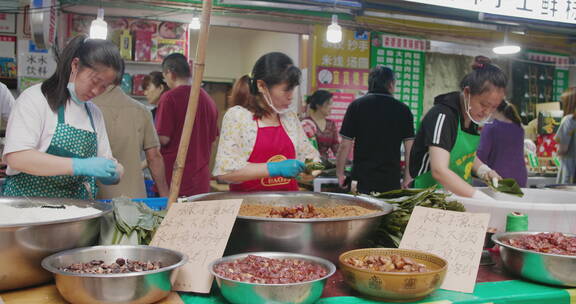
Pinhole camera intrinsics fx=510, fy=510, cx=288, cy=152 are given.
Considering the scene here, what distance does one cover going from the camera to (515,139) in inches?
168

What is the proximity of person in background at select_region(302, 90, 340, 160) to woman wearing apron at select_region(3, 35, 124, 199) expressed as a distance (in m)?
3.79

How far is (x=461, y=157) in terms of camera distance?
296 centimetres

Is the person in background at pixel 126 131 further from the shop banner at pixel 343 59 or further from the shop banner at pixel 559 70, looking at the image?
the shop banner at pixel 559 70

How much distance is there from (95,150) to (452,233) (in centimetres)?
167

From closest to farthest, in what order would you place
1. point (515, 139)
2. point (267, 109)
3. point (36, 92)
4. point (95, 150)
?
1. point (36, 92)
2. point (95, 150)
3. point (267, 109)
4. point (515, 139)

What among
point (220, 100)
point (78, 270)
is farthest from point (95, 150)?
point (220, 100)

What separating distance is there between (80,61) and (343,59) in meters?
5.66

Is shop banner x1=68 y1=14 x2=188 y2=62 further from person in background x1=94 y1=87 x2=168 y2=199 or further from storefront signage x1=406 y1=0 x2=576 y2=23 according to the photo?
storefront signage x1=406 y1=0 x2=576 y2=23

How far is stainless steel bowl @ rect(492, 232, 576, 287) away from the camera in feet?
5.08

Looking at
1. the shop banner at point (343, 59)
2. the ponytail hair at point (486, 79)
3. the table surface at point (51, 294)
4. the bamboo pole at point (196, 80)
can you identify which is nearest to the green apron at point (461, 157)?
the ponytail hair at point (486, 79)

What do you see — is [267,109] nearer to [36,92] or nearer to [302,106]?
[36,92]

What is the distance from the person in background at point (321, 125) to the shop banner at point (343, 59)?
1.34m

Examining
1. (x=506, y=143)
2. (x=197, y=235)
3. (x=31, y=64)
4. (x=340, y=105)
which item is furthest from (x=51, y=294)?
(x=340, y=105)

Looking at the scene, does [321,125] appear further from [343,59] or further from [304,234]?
[304,234]
